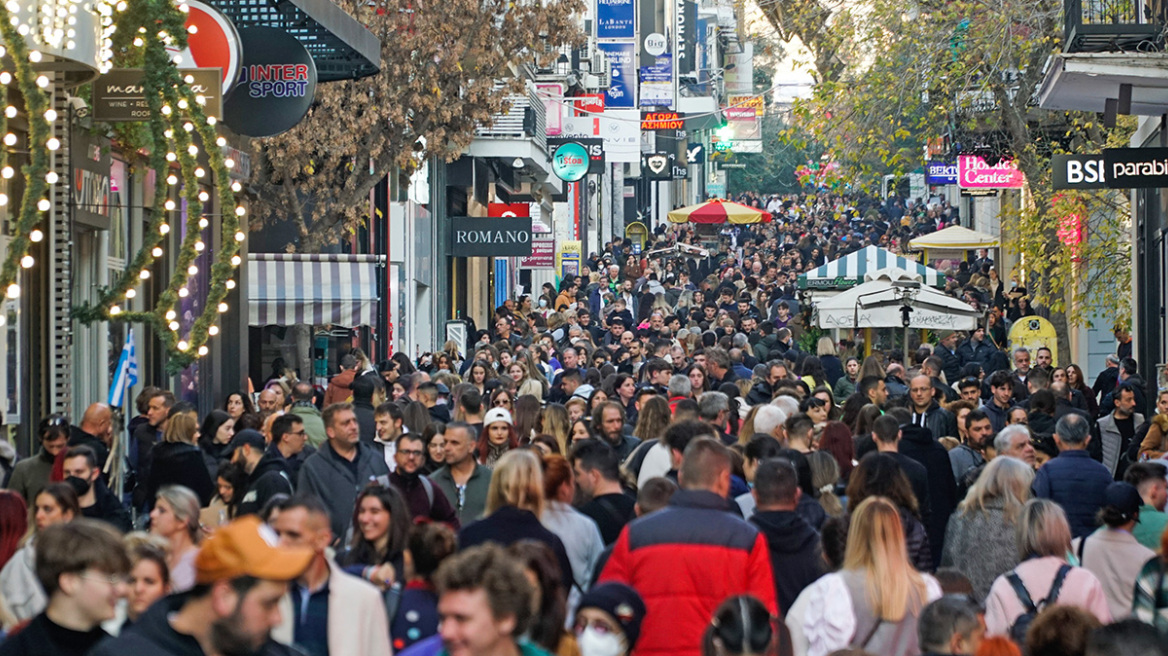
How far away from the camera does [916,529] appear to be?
805 cm

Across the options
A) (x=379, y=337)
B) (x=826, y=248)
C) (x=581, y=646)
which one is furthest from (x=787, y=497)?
(x=826, y=248)

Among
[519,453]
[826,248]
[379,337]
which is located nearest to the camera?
[519,453]

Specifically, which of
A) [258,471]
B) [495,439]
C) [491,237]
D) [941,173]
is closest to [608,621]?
[258,471]

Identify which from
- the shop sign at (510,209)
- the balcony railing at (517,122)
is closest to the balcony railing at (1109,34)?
the balcony railing at (517,122)

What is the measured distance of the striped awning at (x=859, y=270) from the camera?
77.5 feet

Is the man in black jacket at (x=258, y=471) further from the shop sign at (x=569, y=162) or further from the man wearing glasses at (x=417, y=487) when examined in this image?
the shop sign at (x=569, y=162)

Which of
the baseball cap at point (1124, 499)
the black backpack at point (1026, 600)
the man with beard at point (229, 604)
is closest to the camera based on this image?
the man with beard at point (229, 604)

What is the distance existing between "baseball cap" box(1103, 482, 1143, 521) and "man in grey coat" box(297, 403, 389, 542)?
393 cm

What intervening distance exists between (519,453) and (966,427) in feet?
16.7

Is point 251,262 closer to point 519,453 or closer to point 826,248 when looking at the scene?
point 519,453

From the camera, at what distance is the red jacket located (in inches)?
258

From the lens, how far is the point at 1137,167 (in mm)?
14016

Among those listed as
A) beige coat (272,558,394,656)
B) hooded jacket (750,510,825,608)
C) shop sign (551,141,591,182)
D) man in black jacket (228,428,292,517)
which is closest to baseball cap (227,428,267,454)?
man in black jacket (228,428,292,517)

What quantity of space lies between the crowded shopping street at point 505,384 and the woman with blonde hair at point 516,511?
24 mm
